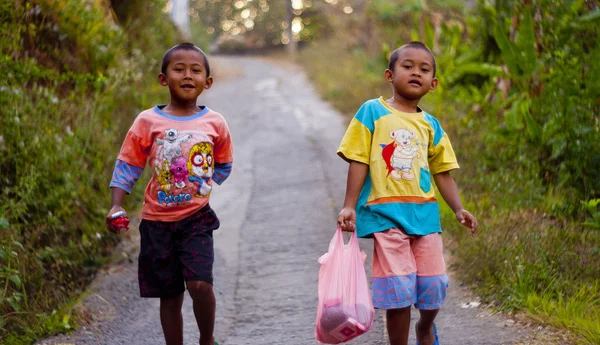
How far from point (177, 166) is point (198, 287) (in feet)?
1.83

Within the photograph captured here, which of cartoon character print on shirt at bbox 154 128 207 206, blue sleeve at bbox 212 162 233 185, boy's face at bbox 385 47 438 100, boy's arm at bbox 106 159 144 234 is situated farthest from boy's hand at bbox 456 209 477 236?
boy's arm at bbox 106 159 144 234

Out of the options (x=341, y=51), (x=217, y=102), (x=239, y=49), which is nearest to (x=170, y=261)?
(x=217, y=102)

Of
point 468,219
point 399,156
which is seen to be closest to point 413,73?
point 399,156

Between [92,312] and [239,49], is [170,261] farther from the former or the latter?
[239,49]

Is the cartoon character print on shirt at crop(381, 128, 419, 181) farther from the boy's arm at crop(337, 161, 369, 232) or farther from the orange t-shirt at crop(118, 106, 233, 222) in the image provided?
the orange t-shirt at crop(118, 106, 233, 222)

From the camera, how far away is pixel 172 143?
322 cm

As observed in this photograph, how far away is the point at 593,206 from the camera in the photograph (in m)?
4.05

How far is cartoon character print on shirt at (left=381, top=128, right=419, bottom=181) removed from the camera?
10.3ft

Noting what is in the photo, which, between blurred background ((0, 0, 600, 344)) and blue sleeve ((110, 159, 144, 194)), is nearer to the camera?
blue sleeve ((110, 159, 144, 194))

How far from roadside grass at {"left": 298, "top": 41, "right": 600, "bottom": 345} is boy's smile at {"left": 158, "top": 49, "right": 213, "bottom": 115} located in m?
2.03

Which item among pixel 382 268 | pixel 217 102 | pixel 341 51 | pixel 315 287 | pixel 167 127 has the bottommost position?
pixel 315 287

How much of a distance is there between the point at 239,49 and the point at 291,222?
26.8 meters

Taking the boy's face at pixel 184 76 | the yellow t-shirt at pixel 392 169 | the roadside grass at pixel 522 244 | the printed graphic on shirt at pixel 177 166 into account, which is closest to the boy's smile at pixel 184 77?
the boy's face at pixel 184 76

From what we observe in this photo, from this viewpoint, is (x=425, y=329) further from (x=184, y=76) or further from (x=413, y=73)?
(x=184, y=76)
